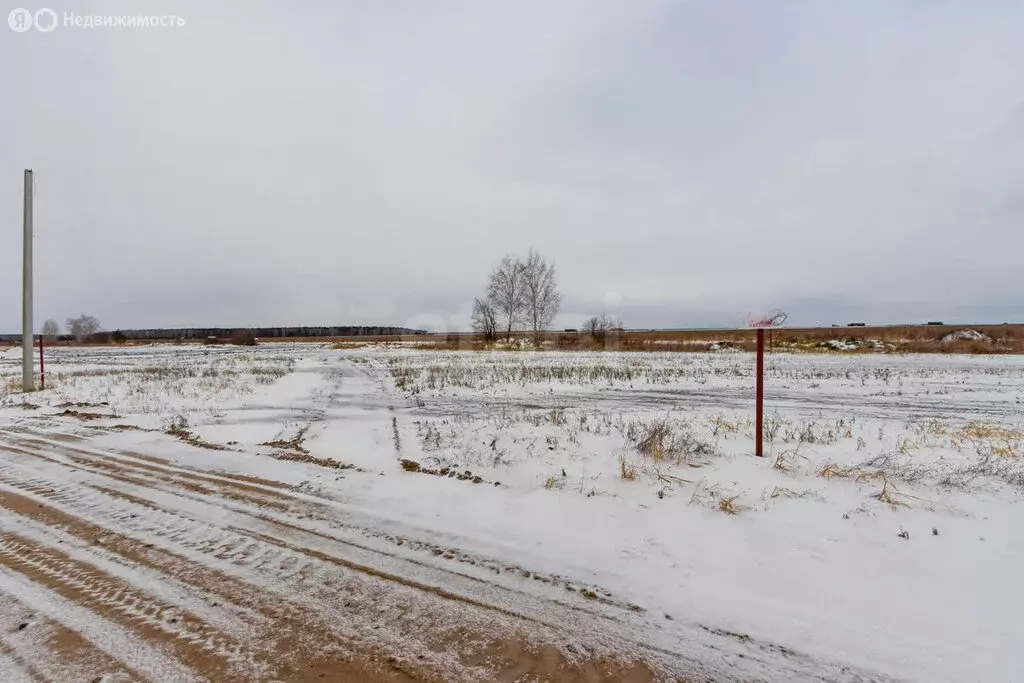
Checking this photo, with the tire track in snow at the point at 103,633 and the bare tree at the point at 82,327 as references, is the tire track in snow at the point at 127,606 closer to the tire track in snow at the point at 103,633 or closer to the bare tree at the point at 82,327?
the tire track in snow at the point at 103,633

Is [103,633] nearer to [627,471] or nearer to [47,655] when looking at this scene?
[47,655]

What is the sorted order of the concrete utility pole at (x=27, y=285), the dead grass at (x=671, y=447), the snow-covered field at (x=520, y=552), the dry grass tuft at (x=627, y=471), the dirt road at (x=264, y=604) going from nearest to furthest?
the dirt road at (x=264, y=604) < the snow-covered field at (x=520, y=552) < the dry grass tuft at (x=627, y=471) < the dead grass at (x=671, y=447) < the concrete utility pole at (x=27, y=285)

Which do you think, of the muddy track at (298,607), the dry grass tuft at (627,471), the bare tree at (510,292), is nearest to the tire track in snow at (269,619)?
the muddy track at (298,607)

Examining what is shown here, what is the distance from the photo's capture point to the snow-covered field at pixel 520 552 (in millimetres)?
2617

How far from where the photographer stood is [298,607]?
302 cm

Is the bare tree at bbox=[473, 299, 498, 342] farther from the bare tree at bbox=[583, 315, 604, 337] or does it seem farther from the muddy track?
the muddy track

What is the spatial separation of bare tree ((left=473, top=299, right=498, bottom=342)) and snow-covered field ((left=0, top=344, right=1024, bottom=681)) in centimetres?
4991

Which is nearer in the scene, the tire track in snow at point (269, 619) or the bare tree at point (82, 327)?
the tire track in snow at point (269, 619)

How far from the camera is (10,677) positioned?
7.77 ft

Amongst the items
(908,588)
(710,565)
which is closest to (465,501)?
(710,565)

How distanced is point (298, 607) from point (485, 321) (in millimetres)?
57320

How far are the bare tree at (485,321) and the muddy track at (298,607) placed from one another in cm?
5332

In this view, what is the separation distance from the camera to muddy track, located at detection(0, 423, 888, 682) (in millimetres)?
2504

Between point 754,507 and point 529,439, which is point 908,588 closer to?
point 754,507
